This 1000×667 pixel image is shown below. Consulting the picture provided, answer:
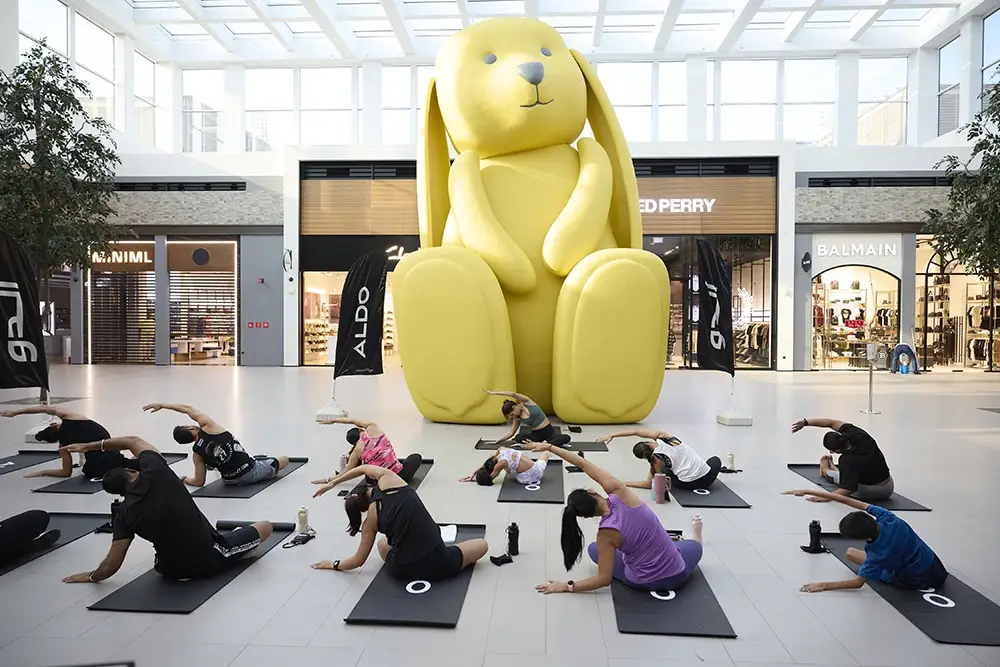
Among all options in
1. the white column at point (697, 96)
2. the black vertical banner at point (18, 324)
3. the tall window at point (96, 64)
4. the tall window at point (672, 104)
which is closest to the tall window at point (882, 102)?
the white column at point (697, 96)

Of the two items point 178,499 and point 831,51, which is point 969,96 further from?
point 178,499

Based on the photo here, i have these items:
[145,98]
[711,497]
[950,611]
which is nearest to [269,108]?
[145,98]

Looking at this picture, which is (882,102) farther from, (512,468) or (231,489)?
(231,489)

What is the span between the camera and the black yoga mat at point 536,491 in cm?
591

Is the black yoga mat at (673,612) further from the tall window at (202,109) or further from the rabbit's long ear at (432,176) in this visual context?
the tall window at (202,109)

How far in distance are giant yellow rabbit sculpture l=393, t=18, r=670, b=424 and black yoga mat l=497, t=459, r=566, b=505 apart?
2.45 m

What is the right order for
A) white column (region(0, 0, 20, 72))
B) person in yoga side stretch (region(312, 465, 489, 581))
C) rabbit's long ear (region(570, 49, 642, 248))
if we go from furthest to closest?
1. white column (region(0, 0, 20, 72))
2. rabbit's long ear (region(570, 49, 642, 248))
3. person in yoga side stretch (region(312, 465, 489, 581))

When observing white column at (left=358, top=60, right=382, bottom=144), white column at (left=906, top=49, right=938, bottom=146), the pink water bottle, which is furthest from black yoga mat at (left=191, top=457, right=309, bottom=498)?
white column at (left=906, top=49, right=938, bottom=146)

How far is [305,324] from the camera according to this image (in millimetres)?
19328

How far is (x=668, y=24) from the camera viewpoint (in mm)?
19656

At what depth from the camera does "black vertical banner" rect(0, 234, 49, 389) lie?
7000mm

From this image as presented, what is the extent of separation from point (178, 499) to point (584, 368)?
18.8 ft

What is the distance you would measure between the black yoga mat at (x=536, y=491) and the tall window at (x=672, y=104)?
1705 centimetres

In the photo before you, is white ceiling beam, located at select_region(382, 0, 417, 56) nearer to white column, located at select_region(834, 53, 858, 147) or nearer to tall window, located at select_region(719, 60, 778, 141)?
tall window, located at select_region(719, 60, 778, 141)
